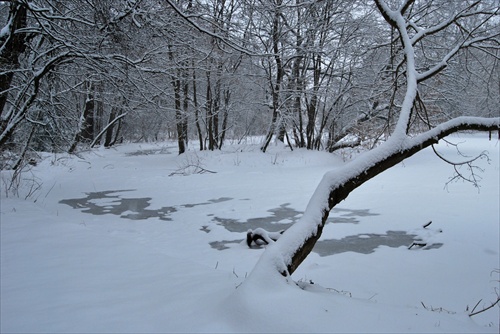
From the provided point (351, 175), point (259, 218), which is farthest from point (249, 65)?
point (351, 175)

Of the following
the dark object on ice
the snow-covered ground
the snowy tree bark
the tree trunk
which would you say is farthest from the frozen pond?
the tree trunk

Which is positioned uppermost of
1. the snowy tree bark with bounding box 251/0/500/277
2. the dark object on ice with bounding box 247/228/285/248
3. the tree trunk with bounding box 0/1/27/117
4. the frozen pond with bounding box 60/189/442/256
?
the tree trunk with bounding box 0/1/27/117

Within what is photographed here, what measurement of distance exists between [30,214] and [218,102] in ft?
42.8

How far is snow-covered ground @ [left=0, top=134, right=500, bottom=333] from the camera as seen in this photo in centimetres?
223

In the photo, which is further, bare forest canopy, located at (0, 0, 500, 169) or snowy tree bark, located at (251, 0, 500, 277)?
bare forest canopy, located at (0, 0, 500, 169)

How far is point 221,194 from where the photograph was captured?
31.1 ft

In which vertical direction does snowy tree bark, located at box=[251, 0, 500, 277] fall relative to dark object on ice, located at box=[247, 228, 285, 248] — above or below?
above

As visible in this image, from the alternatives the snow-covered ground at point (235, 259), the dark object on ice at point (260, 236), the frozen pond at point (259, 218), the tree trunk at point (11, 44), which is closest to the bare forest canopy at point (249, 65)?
the tree trunk at point (11, 44)

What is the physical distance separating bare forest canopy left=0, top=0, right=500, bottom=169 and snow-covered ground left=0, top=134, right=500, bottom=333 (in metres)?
1.78

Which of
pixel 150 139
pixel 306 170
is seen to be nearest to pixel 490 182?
pixel 306 170

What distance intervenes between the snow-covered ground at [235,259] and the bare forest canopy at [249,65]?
70.2 inches

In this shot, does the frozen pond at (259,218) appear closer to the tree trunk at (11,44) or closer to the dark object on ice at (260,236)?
the dark object on ice at (260,236)

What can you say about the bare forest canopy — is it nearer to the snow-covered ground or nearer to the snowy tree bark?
the snowy tree bark

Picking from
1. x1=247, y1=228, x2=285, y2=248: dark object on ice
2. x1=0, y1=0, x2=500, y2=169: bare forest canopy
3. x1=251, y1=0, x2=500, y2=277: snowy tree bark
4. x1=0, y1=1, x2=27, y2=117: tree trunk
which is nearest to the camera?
x1=251, y1=0, x2=500, y2=277: snowy tree bark
